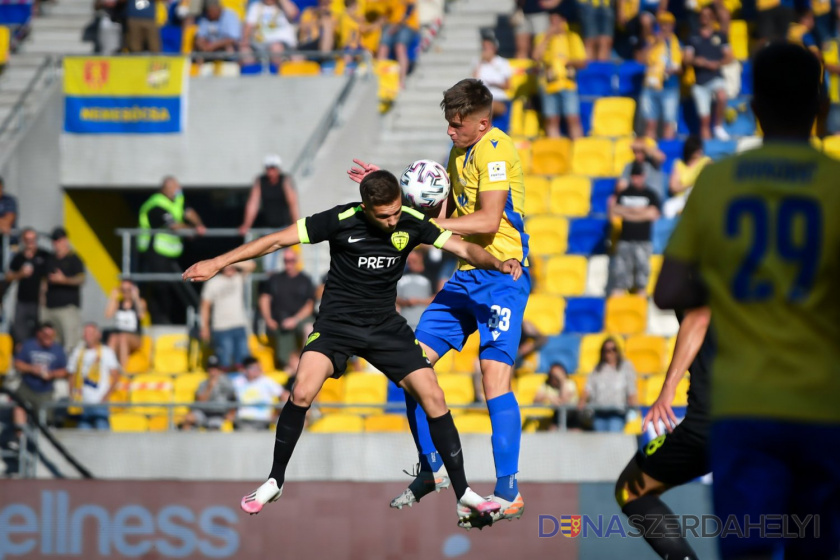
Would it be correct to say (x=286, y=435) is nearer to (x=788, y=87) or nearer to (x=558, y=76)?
(x=788, y=87)

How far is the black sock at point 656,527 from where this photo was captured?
20.3 feet

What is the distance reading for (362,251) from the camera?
7.41m

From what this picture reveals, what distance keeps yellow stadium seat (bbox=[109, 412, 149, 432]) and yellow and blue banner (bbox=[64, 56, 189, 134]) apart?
14.5 feet

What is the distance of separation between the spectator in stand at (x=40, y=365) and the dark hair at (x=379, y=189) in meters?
8.51

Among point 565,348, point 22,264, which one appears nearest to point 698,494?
point 565,348

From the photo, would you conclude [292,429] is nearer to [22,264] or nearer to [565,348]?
[565,348]

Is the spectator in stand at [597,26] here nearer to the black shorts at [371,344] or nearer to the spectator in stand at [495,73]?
the spectator in stand at [495,73]

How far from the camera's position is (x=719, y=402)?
394cm

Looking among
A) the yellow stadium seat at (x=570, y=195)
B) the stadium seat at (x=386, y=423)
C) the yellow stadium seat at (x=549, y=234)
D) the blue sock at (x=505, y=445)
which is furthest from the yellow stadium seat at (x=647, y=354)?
the blue sock at (x=505, y=445)

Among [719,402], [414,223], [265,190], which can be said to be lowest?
[265,190]

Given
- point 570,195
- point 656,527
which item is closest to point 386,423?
point 570,195

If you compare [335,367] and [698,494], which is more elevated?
[335,367]

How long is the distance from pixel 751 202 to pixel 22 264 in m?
13.1

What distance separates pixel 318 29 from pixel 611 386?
737cm
